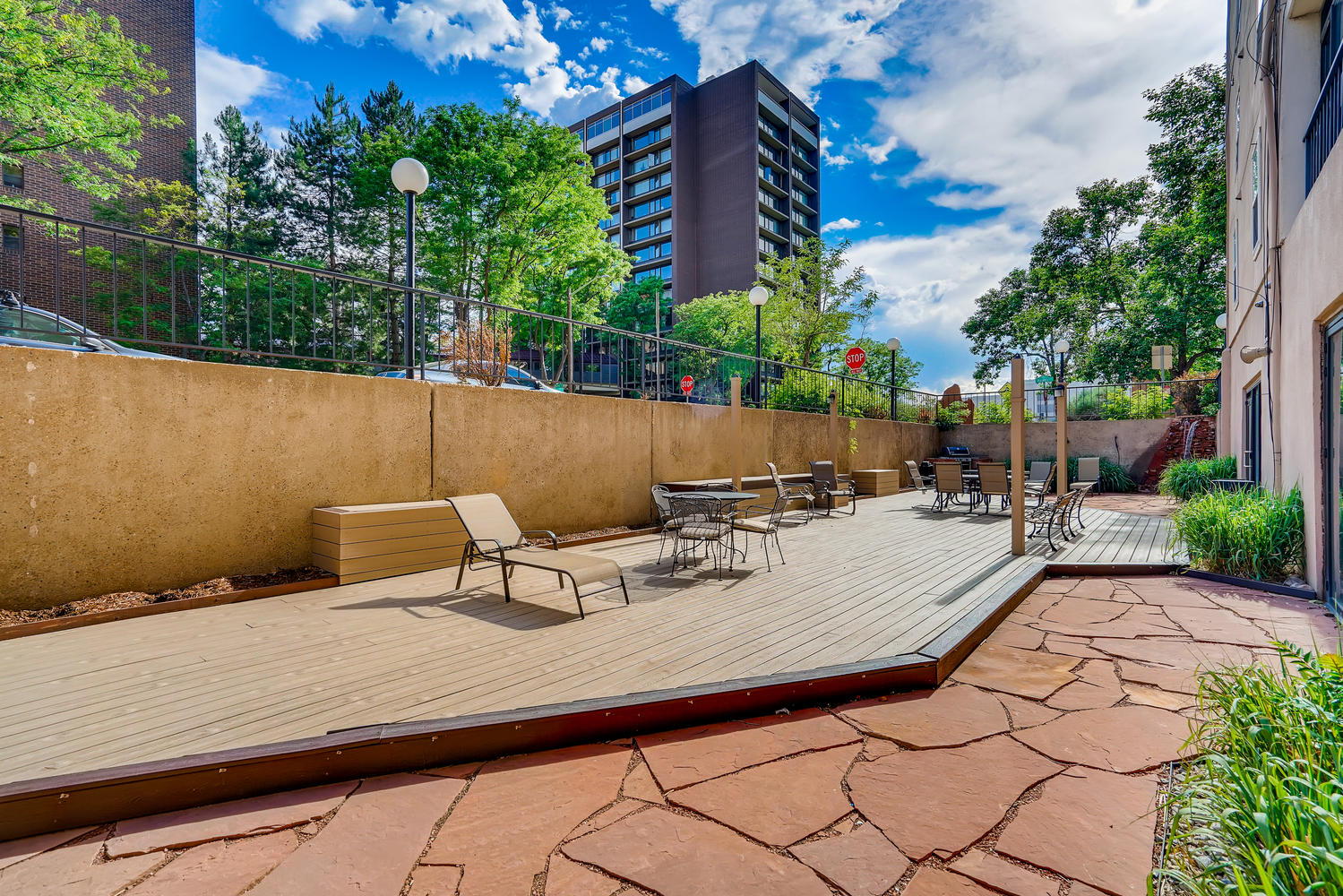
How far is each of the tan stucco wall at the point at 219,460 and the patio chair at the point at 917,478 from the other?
28.2 ft

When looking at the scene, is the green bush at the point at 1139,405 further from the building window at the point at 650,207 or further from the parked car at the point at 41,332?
the building window at the point at 650,207

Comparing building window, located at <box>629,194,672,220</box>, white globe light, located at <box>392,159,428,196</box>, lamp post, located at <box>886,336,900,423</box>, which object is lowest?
lamp post, located at <box>886,336,900,423</box>

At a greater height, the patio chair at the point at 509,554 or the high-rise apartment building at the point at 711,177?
the high-rise apartment building at the point at 711,177

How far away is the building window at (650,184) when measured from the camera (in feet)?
153

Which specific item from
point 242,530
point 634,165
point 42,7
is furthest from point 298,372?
point 634,165

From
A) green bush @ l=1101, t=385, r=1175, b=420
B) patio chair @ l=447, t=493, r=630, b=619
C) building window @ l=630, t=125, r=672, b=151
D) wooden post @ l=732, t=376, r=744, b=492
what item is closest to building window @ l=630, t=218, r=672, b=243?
building window @ l=630, t=125, r=672, b=151

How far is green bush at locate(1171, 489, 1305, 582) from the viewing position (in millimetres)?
5391

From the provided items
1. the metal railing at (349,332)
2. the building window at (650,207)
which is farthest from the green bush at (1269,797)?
the building window at (650,207)

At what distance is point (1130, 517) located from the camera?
10.4 meters

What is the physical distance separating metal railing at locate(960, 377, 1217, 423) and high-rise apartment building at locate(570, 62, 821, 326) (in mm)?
27501

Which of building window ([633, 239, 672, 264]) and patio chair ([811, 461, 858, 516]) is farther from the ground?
building window ([633, 239, 672, 264])

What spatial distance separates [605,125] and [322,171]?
3545 centimetres

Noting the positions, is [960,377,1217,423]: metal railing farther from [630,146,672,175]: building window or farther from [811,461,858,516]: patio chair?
[630,146,672,175]: building window

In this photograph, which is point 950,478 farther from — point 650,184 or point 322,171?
point 650,184
